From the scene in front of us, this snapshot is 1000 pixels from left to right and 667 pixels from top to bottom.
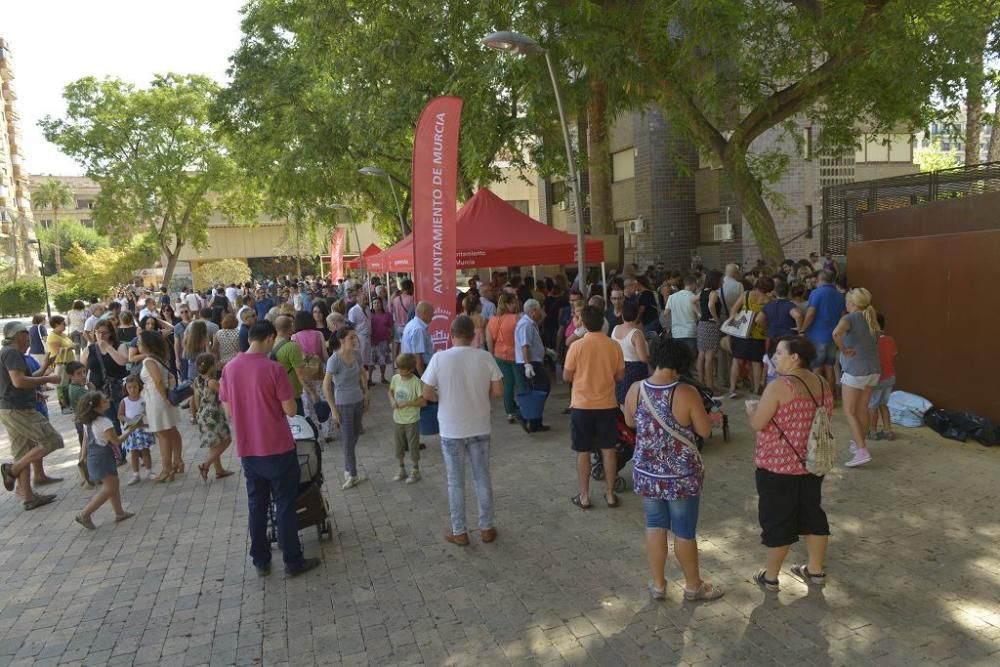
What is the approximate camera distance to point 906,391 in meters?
8.87

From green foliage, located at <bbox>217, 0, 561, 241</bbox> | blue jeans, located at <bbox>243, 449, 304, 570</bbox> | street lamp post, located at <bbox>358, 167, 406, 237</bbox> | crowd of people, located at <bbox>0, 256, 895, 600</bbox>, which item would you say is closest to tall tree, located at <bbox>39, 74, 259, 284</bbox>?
green foliage, located at <bbox>217, 0, 561, 241</bbox>

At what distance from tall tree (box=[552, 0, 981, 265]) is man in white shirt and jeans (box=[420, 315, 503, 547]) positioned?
6996mm

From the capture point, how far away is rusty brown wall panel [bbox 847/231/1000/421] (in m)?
7.60

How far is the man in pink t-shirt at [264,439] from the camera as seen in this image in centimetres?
499

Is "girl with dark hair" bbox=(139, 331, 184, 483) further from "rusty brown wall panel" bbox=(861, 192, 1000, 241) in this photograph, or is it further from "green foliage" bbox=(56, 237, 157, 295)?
"green foliage" bbox=(56, 237, 157, 295)

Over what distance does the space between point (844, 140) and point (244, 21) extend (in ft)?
56.8

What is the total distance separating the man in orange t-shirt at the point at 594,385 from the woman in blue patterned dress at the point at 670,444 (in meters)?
1.41

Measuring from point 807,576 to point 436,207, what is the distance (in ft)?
19.0

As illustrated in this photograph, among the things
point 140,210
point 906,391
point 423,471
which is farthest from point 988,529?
point 140,210

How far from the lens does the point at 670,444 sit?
4.12m

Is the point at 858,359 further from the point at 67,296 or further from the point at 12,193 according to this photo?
the point at 12,193

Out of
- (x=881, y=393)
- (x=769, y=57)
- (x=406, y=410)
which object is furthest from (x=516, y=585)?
(x=769, y=57)

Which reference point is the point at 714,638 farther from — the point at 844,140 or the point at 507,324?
the point at 844,140

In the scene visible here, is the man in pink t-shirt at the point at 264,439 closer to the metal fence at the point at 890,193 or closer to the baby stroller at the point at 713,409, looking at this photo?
the baby stroller at the point at 713,409
